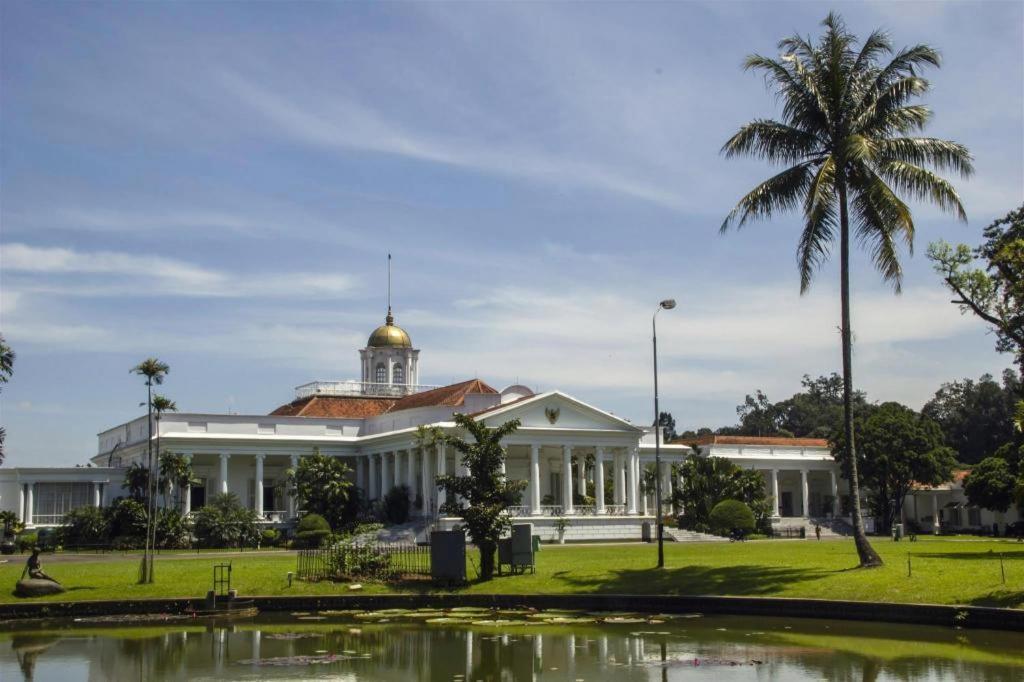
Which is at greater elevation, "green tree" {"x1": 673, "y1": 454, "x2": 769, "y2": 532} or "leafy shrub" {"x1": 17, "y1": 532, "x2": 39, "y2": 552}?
"green tree" {"x1": 673, "y1": 454, "x2": 769, "y2": 532}

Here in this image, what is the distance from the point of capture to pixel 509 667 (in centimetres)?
1975

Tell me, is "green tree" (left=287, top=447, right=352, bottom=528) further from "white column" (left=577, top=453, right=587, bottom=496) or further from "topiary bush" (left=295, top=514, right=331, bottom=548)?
"white column" (left=577, top=453, right=587, bottom=496)

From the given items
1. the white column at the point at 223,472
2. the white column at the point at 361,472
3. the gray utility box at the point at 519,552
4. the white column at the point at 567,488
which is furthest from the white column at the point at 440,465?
the gray utility box at the point at 519,552

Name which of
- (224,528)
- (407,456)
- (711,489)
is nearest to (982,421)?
(711,489)

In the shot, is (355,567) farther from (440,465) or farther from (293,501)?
(293,501)

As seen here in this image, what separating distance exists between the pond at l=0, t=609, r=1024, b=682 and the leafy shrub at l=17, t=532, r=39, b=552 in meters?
28.3

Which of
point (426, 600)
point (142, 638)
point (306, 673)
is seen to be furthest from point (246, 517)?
point (306, 673)

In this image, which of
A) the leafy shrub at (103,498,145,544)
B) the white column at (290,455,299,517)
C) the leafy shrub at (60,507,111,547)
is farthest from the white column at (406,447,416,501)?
the leafy shrub at (60,507,111,547)

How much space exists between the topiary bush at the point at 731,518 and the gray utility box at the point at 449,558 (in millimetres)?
31781

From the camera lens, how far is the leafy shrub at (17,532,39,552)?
175 feet

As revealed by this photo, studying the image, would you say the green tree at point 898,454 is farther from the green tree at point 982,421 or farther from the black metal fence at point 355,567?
the black metal fence at point 355,567

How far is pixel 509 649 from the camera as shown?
71.7 feet

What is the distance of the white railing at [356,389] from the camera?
8506 centimetres

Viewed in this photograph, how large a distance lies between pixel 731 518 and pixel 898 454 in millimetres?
17719
